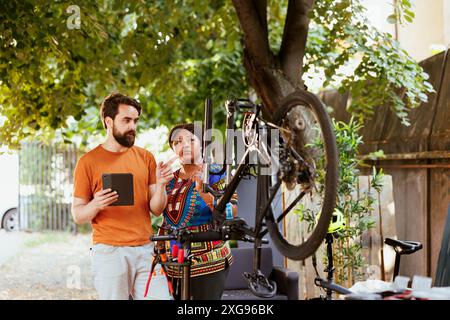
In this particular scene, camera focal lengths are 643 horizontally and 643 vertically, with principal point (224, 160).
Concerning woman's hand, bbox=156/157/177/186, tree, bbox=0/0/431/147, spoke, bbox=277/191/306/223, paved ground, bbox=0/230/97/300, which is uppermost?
tree, bbox=0/0/431/147

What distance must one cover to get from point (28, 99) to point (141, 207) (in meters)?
2.51

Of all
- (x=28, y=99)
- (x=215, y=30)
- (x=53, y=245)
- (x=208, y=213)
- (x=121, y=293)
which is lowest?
(x=53, y=245)

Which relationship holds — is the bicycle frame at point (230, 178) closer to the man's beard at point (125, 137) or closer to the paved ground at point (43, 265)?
the man's beard at point (125, 137)

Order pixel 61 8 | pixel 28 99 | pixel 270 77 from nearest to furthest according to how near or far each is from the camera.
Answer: pixel 270 77, pixel 61 8, pixel 28 99

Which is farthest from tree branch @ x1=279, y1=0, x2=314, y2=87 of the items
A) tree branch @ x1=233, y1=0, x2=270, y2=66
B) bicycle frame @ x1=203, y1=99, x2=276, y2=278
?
bicycle frame @ x1=203, y1=99, x2=276, y2=278

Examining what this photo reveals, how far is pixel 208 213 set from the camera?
2670mm

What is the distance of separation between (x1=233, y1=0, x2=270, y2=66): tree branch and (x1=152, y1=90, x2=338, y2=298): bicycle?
5.93ft

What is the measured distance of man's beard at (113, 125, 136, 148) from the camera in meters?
2.57

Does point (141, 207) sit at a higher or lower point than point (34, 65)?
lower

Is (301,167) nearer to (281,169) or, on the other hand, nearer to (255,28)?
(281,169)

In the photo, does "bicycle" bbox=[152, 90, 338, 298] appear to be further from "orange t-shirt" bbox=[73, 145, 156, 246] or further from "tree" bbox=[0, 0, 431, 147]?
"tree" bbox=[0, 0, 431, 147]

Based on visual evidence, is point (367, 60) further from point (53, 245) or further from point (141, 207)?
point (53, 245)
